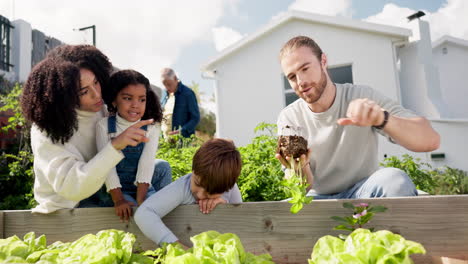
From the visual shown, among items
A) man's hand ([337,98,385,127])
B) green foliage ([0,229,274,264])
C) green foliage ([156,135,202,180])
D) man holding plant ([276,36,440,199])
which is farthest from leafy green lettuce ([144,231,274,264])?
green foliage ([156,135,202,180])

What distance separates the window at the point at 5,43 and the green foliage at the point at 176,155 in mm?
12280

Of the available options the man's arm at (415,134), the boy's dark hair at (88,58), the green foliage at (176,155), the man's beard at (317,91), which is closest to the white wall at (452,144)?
the green foliage at (176,155)

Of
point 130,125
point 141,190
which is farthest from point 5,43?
point 141,190

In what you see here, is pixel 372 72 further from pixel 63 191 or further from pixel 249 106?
pixel 63 191

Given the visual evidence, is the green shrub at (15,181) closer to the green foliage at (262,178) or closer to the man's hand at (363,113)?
the green foliage at (262,178)

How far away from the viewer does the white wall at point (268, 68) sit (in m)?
7.99

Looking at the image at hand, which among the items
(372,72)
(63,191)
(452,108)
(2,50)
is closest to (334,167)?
(63,191)

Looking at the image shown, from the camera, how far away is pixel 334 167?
1.87m

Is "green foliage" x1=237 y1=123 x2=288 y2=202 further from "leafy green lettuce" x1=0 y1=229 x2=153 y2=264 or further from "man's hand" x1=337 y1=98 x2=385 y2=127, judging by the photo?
"leafy green lettuce" x1=0 y1=229 x2=153 y2=264

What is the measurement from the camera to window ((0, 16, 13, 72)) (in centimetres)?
1266

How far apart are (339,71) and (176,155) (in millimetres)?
6301

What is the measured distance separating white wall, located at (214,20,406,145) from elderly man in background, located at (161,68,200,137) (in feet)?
14.2

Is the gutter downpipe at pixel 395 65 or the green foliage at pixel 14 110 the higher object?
the gutter downpipe at pixel 395 65

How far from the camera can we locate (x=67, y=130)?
1.60 m
